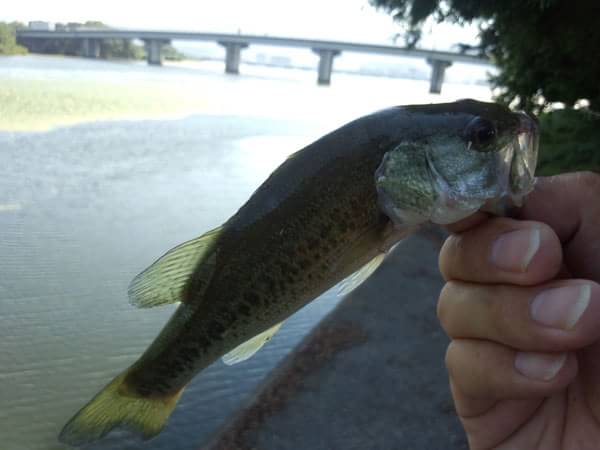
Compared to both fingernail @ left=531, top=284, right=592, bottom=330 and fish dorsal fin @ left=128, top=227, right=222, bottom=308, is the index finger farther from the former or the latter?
fish dorsal fin @ left=128, top=227, right=222, bottom=308

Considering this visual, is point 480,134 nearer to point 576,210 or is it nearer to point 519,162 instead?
point 519,162

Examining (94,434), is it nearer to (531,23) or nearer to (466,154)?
(466,154)

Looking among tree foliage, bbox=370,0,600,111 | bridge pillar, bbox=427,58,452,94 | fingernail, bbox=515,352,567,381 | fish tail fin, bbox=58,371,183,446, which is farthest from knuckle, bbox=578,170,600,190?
bridge pillar, bbox=427,58,452,94

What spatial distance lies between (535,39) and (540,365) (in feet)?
30.6

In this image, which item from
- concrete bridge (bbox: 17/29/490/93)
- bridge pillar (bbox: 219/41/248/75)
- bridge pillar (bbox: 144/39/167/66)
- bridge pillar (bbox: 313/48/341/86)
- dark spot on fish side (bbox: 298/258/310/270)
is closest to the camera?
dark spot on fish side (bbox: 298/258/310/270)

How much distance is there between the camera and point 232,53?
60.5 m

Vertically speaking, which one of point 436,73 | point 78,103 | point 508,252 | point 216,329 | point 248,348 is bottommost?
point 436,73

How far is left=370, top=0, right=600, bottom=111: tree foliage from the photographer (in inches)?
351

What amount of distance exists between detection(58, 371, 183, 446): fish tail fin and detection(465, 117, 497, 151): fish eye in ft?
4.55

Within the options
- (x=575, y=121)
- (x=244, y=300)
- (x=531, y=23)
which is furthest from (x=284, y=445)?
(x=531, y=23)

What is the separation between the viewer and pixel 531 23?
9281mm

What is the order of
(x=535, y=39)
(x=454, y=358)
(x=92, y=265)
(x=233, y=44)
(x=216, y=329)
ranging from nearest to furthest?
(x=216, y=329), (x=454, y=358), (x=92, y=265), (x=535, y=39), (x=233, y=44)

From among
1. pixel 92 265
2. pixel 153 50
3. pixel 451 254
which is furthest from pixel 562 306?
pixel 153 50

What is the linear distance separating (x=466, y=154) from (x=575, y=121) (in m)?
7.44
